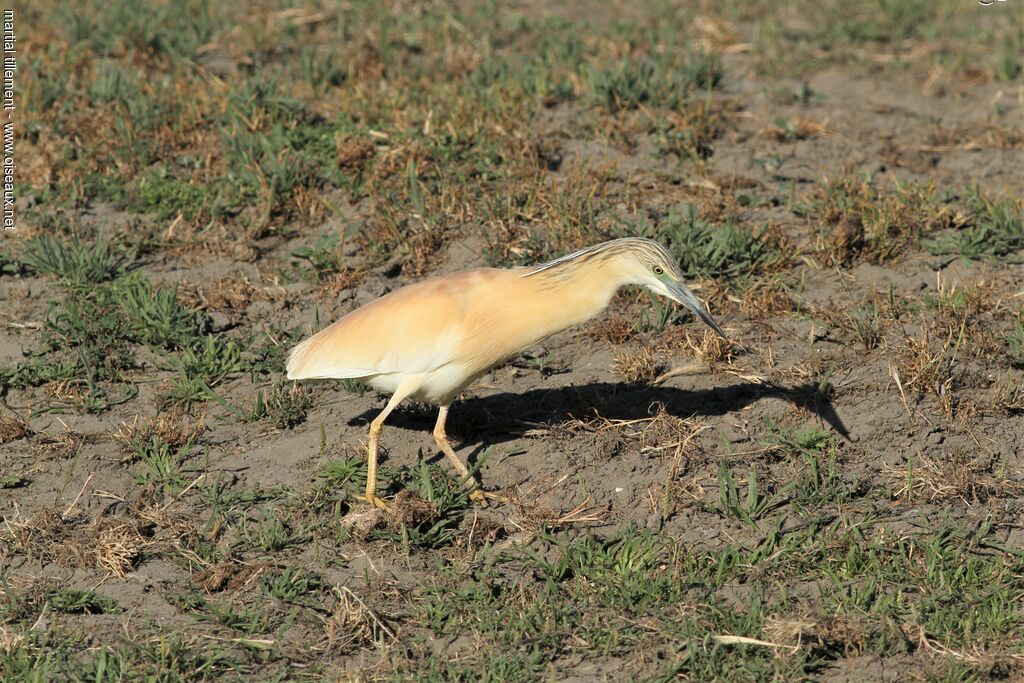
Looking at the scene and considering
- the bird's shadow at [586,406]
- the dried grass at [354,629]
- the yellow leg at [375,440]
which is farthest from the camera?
the bird's shadow at [586,406]

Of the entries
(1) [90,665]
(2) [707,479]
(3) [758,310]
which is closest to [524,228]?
(3) [758,310]

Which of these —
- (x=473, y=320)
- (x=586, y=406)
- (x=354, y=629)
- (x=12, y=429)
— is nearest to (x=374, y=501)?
(x=354, y=629)

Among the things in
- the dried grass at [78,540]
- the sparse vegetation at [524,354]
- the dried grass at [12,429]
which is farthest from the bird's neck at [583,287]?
the dried grass at [12,429]

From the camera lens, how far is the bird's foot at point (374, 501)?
5.41m

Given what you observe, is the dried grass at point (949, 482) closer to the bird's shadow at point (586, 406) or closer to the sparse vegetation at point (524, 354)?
the sparse vegetation at point (524, 354)

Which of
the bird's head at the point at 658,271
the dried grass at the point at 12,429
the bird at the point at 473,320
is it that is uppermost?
the bird's head at the point at 658,271

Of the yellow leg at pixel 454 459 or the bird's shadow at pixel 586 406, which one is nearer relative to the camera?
the yellow leg at pixel 454 459

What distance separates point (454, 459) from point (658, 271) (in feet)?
3.98

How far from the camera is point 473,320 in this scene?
5512 mm

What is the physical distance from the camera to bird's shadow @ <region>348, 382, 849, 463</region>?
6082 mm

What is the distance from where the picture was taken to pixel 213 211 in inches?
300

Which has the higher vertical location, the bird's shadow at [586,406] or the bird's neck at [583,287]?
the bird's neck at [583,287]

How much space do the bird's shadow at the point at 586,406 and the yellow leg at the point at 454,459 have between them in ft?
0.74

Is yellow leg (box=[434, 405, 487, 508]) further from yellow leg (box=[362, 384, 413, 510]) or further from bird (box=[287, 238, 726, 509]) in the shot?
yellow leg (box=[362, 384, 413, 510])
